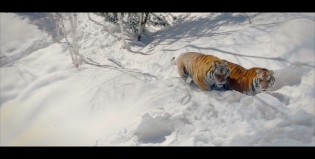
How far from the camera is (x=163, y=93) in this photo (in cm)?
633

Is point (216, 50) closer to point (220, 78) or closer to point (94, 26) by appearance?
point (220, 78)

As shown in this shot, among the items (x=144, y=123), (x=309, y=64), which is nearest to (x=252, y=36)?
(x=309, y=64)

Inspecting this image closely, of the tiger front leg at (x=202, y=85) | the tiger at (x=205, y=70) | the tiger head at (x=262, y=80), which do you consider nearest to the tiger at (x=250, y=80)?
the tiger head at (x=262, y=80)

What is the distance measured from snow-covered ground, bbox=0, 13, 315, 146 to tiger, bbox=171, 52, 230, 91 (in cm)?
28

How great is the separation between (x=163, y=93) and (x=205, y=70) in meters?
0.87

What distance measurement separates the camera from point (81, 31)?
38.7ft

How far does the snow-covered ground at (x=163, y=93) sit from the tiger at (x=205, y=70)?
28 centimetres

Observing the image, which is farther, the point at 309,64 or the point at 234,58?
the point at 234,58

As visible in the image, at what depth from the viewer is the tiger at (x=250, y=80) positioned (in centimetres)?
595

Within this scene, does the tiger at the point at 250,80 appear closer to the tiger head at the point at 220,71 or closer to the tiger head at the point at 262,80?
the tiger head at the point at 262,80

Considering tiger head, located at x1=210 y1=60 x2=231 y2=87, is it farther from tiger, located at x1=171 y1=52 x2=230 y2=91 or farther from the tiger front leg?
the tiger front leg

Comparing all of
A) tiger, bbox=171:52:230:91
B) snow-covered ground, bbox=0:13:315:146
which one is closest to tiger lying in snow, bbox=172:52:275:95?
tiger, bbox=171:52:230:91

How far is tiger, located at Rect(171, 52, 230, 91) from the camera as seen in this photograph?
6148 mm

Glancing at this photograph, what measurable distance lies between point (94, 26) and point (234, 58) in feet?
19.0
